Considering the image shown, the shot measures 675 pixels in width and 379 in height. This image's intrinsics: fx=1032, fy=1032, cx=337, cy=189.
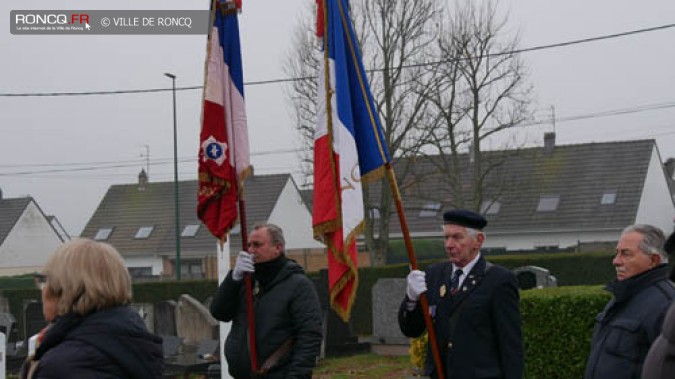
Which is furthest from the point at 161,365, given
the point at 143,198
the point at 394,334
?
the point at 143,198

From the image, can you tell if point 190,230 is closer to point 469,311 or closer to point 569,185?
point 569,185

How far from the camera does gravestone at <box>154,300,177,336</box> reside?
1772 centimetres

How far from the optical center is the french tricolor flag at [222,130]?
22.4ft

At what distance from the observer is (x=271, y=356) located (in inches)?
241

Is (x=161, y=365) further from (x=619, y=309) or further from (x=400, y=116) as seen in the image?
(x=400, y=116)

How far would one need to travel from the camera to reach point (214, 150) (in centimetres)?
685

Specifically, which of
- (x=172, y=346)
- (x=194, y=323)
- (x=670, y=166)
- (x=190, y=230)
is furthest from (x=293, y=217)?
(x=172, y=346)

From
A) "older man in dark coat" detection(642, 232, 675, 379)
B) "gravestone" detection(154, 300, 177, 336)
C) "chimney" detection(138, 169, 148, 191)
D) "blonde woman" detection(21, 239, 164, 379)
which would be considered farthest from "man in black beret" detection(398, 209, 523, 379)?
"chimney" detection(138, 169, 148, 191)

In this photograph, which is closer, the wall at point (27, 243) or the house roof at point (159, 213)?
the house roof at point (159, 213)

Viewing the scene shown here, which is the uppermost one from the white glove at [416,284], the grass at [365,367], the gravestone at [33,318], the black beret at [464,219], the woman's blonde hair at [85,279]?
the black beret at [464,219]

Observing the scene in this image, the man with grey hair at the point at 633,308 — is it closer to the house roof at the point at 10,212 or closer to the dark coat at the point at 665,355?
the dark coat at the point at 665,355

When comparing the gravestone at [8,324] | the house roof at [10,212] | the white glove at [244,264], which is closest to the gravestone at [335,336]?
the gravestone at [8,324]

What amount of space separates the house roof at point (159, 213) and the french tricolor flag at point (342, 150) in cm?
4551

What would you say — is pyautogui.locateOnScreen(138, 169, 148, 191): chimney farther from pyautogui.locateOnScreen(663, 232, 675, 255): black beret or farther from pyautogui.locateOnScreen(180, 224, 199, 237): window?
pyautogui.locateOnScreen(663, 232, 675, 255): black beret
